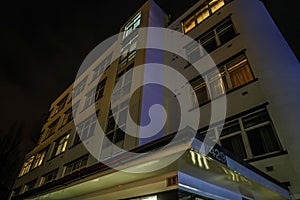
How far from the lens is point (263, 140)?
6367 millimetres

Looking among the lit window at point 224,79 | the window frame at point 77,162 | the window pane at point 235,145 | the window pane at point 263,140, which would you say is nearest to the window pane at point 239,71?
the lit window at point 224,79

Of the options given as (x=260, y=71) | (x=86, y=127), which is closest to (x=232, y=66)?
(x=260, y=71)

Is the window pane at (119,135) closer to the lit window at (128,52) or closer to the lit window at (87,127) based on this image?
the lit window at (87,127)

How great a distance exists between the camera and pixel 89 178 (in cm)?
499

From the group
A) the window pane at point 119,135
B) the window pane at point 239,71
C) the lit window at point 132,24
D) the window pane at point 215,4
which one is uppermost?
the lit window at point 132,24

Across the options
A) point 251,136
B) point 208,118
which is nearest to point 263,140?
point 251,136

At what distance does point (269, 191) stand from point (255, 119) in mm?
2855

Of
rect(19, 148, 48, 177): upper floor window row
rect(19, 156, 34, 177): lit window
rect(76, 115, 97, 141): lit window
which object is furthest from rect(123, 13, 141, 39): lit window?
rect(19, 156, 34, 177): lit window

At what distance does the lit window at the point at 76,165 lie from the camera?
12812mm

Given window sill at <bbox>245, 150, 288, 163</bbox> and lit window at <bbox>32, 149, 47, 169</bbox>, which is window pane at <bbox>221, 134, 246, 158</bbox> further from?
lit window at <bbox>32, 149, 47, 169</bbox>

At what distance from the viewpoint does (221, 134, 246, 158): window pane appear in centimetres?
665

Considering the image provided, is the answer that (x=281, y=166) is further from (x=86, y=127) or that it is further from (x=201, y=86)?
(x=86, y=127)

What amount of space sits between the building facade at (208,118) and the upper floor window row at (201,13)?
0.22 feet

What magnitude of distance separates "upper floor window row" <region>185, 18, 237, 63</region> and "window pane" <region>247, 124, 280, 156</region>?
5039 millimetres
